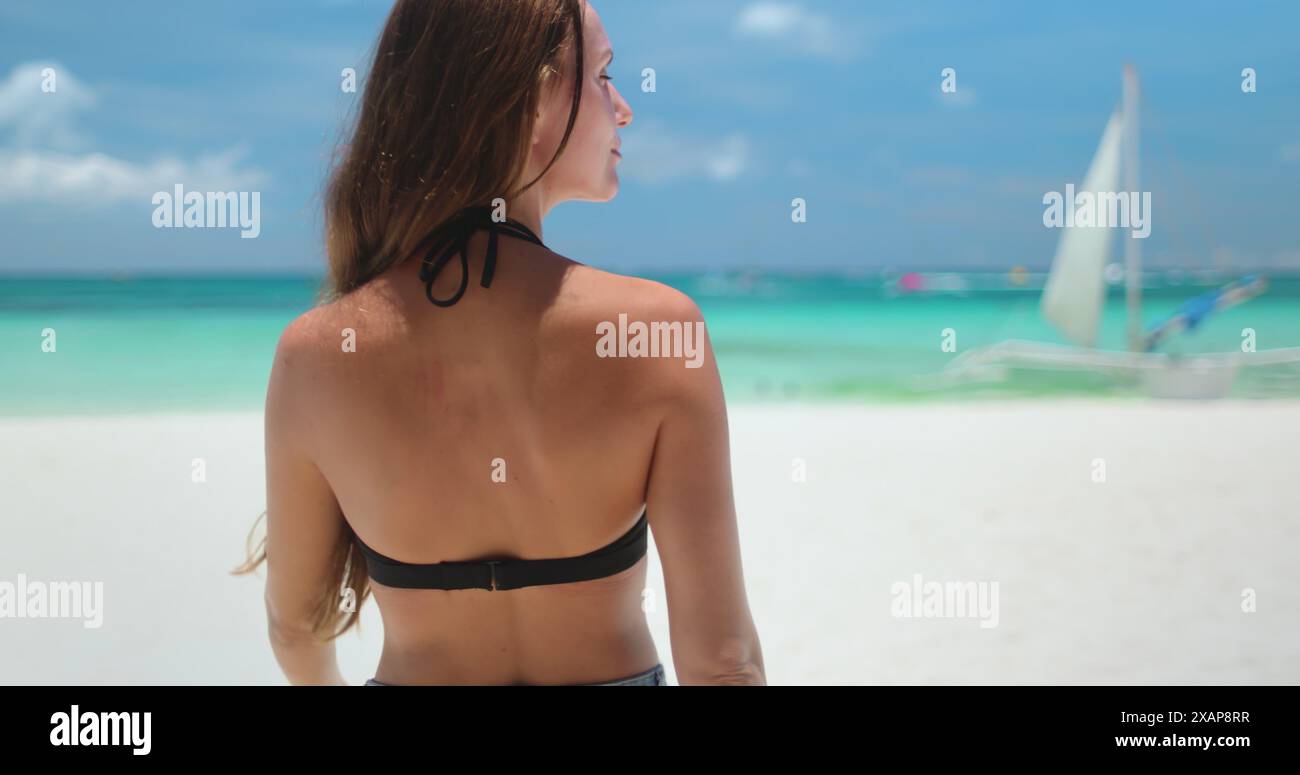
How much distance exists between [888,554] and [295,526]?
5.15 meters

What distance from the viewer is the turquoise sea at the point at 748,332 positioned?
43.2ft

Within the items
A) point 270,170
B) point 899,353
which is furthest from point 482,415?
point 270,170

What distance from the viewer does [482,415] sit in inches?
36.9

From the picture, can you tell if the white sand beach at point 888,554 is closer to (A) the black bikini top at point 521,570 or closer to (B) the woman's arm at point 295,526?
(B) the woman's arm at point 295,526

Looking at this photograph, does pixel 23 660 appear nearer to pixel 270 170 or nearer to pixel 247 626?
pixel 247 626

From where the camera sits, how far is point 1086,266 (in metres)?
14.4

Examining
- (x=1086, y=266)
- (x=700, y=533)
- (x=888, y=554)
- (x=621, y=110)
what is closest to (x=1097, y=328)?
(x=1086, y=266)

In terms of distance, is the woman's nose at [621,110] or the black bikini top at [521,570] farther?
the woman's nose at [621,110]

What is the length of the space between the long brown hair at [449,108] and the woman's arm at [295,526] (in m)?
0.11

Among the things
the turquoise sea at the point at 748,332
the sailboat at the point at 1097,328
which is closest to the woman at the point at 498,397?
the turquoise sea at the point at 748,332

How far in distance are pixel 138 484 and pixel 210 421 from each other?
126 inches

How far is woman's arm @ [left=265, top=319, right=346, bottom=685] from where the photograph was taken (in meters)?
1.00

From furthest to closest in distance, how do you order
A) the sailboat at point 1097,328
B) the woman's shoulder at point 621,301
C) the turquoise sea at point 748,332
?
the turquoise sea at point 748,332 < the sailboat at point 1097,328 < the woman's shoulder at point 621,301

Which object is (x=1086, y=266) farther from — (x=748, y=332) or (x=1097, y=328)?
(x=748, y=332)
